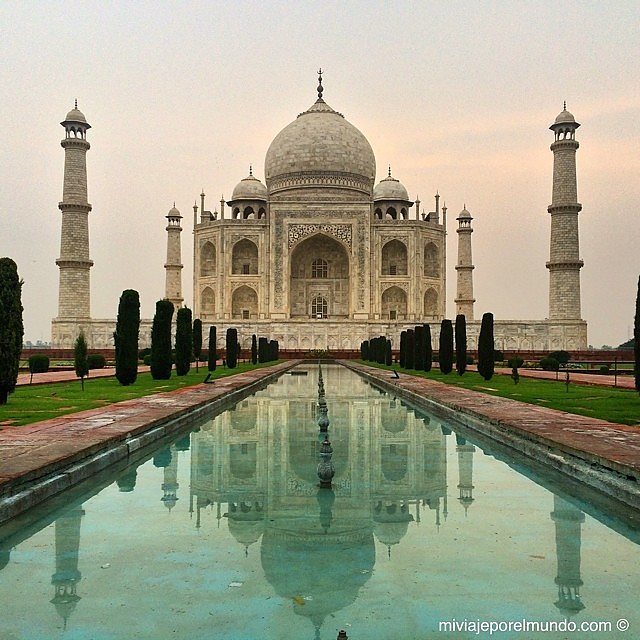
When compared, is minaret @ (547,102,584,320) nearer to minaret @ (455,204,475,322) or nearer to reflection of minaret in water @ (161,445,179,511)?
minaret @ (455,204,475,322)

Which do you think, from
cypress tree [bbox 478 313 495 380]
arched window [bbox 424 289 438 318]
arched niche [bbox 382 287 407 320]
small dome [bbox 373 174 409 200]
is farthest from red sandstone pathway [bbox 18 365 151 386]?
small dome [bbox 373 174 409 200]

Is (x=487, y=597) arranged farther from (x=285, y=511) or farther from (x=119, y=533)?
(x=119, y=533)

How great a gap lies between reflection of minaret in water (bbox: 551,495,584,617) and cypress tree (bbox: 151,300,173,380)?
34.8 feet

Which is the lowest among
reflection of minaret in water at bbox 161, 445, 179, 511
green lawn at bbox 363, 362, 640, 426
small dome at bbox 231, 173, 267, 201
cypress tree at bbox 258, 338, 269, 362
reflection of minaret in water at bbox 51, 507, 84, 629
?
reflection of minaret in water at bbox 51, 507, 84, 629

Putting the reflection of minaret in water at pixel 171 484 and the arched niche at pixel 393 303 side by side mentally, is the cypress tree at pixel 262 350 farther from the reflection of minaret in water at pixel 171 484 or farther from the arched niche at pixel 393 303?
the reflection of minaret in water at pixel 171 484

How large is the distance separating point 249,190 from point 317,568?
35803 mm

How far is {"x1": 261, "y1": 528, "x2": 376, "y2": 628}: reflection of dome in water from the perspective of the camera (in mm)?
2242

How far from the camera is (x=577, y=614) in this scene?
84.1 inches

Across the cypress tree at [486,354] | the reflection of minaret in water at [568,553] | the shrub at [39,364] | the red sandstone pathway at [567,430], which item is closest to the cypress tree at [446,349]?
the cypress tree at [486,354]

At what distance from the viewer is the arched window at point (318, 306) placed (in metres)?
34.8

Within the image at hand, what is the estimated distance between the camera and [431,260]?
3462cm

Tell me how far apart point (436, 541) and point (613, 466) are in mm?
1508

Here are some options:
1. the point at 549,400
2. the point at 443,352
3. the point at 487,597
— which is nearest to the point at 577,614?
the point at 487,597

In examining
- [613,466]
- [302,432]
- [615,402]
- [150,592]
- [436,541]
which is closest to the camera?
[150,592]
